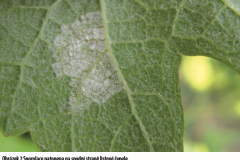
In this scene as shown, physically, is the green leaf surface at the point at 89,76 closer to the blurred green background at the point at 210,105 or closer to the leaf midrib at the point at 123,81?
the leaf midrib at the point at 123,81

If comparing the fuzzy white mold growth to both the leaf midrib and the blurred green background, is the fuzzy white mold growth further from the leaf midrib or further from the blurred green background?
the blurred green background

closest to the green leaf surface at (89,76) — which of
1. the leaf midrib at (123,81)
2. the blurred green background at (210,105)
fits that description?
the leaf midrib at (123,81)

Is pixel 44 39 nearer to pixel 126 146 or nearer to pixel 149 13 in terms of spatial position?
pixel 149 13

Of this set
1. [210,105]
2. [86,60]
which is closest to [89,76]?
[86,60]

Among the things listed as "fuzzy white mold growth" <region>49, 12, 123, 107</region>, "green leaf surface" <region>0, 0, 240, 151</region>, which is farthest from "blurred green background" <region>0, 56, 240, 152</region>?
"fuzzy white mold growth" <region>49, 12, 123, 107</region>

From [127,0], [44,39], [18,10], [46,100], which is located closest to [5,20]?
[18,10]

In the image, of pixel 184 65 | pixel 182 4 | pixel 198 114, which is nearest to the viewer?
pixel 182 4

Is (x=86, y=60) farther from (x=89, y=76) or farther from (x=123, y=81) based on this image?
(x=123, y=81)
